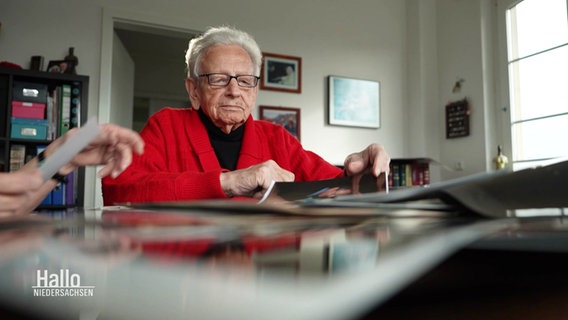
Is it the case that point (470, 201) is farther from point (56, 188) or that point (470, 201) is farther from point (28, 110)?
point (28, 110)

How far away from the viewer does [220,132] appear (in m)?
1.18

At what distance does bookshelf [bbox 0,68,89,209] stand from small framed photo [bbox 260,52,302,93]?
1414 millimetres

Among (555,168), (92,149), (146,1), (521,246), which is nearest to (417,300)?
(521,246)

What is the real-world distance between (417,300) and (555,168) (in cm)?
29

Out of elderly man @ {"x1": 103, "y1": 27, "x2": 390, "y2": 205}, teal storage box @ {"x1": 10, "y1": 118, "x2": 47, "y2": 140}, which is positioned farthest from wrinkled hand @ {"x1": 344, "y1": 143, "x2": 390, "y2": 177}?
teal storage box @ {"x1": 10, "y1": 118, "x2": 47, "y2": 140}

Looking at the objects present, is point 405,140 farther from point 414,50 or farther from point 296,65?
point 296,65

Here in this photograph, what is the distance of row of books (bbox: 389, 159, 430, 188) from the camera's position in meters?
3.28

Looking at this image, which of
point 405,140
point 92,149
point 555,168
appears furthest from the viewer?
point 405,140

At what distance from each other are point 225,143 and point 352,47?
9.56ft

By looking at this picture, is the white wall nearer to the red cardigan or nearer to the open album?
the red cardigan

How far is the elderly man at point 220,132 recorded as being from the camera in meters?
1.04

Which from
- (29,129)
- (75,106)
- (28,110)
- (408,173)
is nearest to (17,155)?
(29,129)

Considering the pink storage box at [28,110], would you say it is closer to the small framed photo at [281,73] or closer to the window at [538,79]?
the small framed photo at [281,73]

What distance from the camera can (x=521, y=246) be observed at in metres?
0.16
